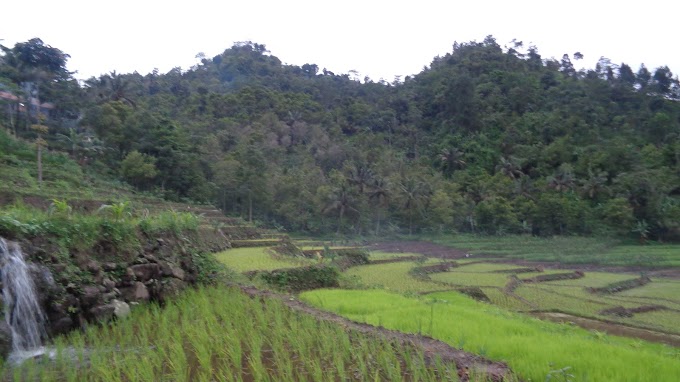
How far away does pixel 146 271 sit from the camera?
8.48 m

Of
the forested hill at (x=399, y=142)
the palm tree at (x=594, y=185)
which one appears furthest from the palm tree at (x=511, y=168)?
the palm tree at (x=594, y=185)

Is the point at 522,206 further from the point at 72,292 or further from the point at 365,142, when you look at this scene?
the point at 72,292

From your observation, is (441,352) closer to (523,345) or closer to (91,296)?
(523,345)

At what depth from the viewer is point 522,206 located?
1879 inches

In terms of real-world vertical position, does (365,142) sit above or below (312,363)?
above

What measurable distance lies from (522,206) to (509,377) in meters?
45.5

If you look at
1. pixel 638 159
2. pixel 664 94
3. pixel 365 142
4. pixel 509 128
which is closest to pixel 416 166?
pixel 365 142

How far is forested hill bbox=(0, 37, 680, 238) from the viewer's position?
36781mm

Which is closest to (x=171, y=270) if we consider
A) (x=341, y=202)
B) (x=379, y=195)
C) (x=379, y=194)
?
(x=341, y=202)

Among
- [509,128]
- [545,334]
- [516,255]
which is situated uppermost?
[509,128]

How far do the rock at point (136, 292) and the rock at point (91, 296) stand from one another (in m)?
0.67

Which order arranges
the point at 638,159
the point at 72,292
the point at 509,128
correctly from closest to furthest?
the point at 72,292, the point at 638,159, the point at 509,128

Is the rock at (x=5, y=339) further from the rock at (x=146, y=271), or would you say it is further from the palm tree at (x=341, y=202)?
the palm tree at (x=341, y=202)

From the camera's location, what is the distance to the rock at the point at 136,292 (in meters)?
7.96
